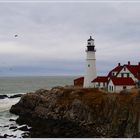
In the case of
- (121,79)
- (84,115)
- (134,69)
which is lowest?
(84,115)

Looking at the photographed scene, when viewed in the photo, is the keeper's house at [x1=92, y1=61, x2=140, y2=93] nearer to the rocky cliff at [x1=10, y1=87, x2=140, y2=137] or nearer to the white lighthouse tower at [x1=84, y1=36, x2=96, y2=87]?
the white lighthouse tower at [x1=84, y1=36, x2=96, y2=87]

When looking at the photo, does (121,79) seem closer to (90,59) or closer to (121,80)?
(121,80)

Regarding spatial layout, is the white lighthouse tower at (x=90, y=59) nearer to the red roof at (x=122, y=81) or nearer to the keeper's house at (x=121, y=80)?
the keeper's house at (x=121, y=80)

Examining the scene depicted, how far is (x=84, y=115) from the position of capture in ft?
101

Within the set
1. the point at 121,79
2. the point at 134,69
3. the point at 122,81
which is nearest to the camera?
the point at 122,81

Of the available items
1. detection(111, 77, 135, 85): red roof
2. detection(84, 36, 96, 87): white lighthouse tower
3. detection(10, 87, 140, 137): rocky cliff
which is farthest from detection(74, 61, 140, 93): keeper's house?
detection(10, 87, 140, 137): rocky cliff

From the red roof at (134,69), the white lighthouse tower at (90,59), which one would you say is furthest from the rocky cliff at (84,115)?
Answer: the red roof at (134,69)

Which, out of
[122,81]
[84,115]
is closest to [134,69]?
[122,81]

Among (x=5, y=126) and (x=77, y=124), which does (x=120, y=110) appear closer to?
(x=77, y=124)

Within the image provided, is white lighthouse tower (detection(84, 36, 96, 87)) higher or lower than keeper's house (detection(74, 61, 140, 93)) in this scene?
higher

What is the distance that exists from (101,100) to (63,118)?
3.62m

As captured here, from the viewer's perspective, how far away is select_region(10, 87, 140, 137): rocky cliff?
90.6 ft

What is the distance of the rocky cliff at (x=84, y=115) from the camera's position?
2762 centimetres

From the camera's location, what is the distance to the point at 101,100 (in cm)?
3092
